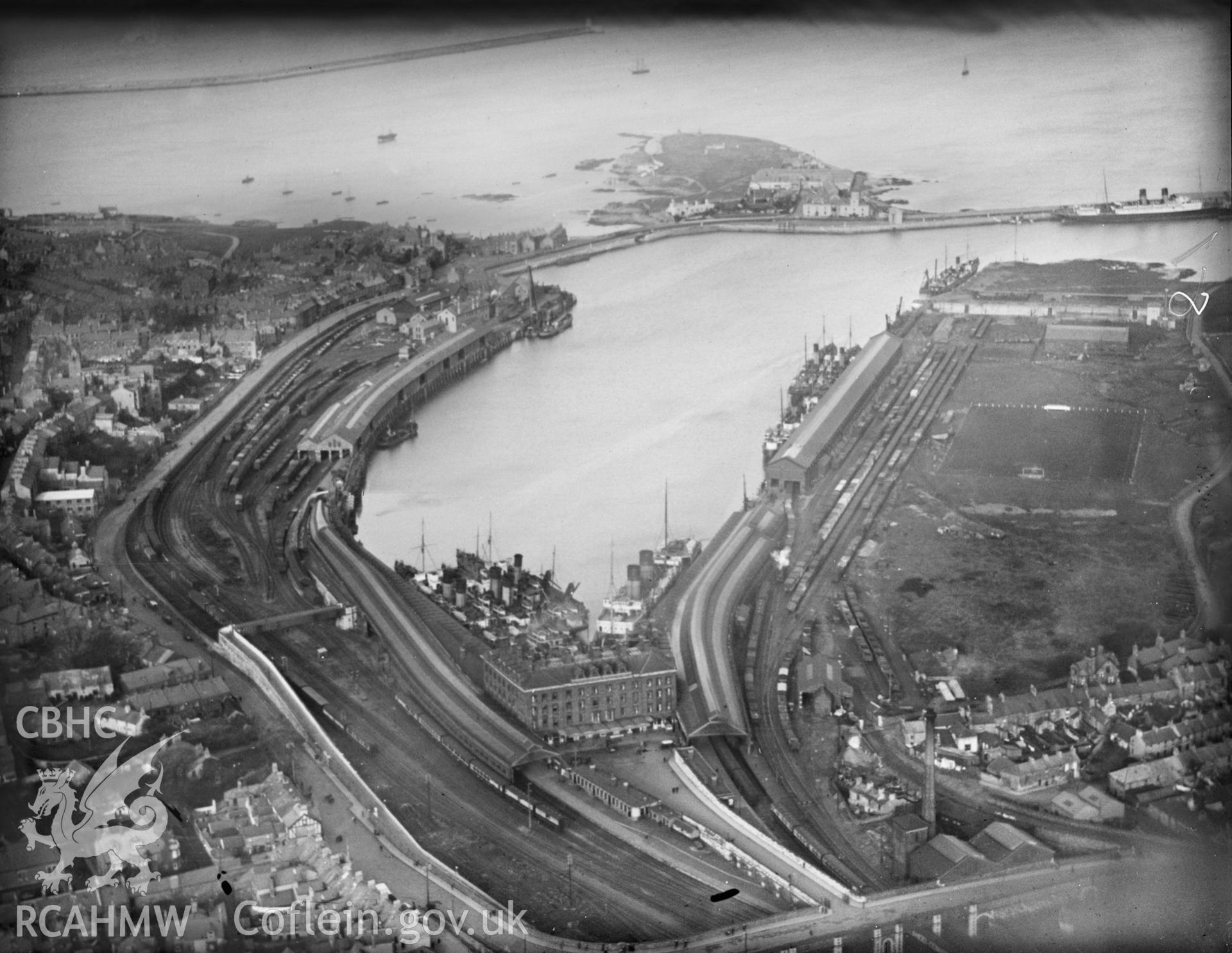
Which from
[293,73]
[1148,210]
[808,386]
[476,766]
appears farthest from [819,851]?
[1148,210]

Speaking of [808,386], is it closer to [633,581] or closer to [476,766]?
[633,581]

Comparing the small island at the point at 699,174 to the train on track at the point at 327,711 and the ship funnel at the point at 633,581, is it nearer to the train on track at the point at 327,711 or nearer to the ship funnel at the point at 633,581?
the ship funnel at the point at 633,581

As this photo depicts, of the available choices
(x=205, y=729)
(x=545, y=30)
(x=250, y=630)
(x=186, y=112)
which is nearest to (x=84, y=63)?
(x=186, y=112)

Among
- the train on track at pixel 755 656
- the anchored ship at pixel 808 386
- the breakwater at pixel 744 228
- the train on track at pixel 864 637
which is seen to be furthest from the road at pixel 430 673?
the breakwater at pixel 744 228

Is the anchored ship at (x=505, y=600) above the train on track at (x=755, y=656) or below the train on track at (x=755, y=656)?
above

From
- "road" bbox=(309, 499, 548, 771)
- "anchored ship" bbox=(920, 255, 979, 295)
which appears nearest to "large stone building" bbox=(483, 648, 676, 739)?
"road" bbox=(309, 499, 548, 771)

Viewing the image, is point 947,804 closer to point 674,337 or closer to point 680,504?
point 680,504
